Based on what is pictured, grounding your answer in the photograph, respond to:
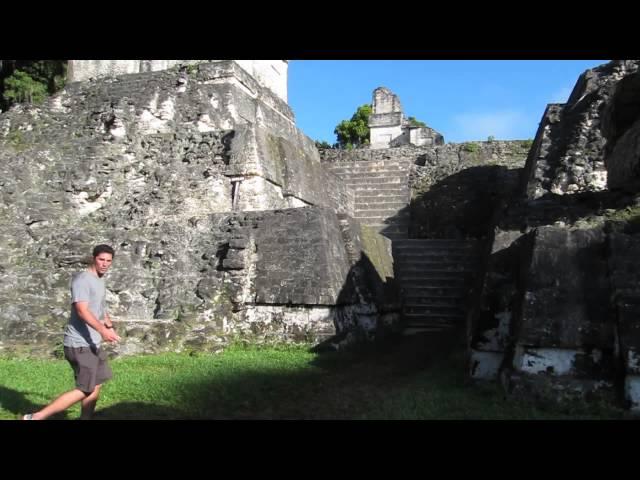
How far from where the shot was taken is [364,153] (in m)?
18.6

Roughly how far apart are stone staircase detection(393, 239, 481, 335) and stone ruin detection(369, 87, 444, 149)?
50.2ft

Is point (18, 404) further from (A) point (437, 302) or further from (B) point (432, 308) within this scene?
(A) point (437, 302)

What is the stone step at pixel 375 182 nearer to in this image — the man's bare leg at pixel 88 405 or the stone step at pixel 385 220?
the stone step at pixel 385 220

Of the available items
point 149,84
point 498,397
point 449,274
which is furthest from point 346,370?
point 149,84

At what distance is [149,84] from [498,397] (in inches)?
405

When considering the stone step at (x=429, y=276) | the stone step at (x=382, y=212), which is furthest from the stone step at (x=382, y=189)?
the stone step at (x=429, y=276)

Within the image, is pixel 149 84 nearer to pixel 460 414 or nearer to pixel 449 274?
pixel 449 274

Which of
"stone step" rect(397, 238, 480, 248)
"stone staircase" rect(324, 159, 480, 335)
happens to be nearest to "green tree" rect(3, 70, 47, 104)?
"stone staircase" rect(324, 159, 480, 335)

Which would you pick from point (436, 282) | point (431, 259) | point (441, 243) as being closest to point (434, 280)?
point (436, 282)

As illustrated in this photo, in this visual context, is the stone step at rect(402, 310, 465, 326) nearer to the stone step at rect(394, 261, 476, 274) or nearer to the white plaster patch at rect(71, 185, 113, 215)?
the stone step at rect(394, 261, 476, 274)

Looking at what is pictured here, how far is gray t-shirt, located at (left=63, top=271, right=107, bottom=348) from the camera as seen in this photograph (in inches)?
156

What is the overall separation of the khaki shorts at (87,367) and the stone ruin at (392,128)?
925 inches
